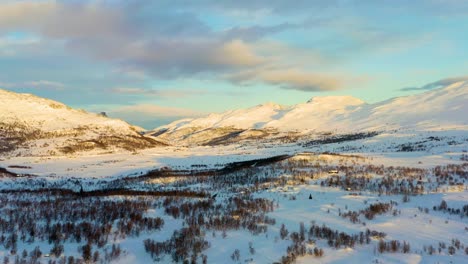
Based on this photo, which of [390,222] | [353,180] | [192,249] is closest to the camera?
[192,249]

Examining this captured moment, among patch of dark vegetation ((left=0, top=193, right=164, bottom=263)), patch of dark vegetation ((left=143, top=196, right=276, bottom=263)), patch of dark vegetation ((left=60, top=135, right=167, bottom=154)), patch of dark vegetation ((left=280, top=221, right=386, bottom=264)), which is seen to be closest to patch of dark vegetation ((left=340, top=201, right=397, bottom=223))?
patch of dark vegetation ((left=280, top=221, right=386, bottom=264))

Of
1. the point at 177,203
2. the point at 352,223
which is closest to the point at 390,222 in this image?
the point at 352,223

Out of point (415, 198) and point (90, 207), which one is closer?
point (90, 207)

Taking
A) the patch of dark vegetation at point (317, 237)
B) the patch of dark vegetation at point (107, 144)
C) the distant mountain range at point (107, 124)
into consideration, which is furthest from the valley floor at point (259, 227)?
the patch of dark vegetation at point (107, 144)

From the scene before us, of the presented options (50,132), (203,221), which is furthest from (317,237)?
(50,132)

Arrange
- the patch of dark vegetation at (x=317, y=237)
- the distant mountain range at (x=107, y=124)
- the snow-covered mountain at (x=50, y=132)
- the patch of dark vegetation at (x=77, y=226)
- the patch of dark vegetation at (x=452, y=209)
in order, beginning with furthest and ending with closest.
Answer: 1. the distant mountain range at (x=107, y=124)
2. the snow-covered mountain at (x=50, y=132)
3. the patch of dark vegetation at (x=452, y=209)
4. the patch of dark vegetation at (x=317, y=237)
5. the patch of dark vegetation at (x=77, y=226)

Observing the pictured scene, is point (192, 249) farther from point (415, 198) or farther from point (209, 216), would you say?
point (415, 198)

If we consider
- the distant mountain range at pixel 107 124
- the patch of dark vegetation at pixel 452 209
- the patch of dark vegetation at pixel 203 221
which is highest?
the distant mountain range at pixel 107 124

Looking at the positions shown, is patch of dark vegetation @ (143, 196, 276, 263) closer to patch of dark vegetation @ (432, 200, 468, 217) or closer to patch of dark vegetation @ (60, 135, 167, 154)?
patch of dark vegetation @ (432, 200, 468, 217)

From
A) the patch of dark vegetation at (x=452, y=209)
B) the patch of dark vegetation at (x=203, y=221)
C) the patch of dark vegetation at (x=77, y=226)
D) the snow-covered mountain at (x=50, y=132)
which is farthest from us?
the snow-covered mountain at (x=50, y=132)

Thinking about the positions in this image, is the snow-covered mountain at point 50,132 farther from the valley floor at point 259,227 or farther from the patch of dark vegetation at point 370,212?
the patch of dark vegetation at point 370,212
